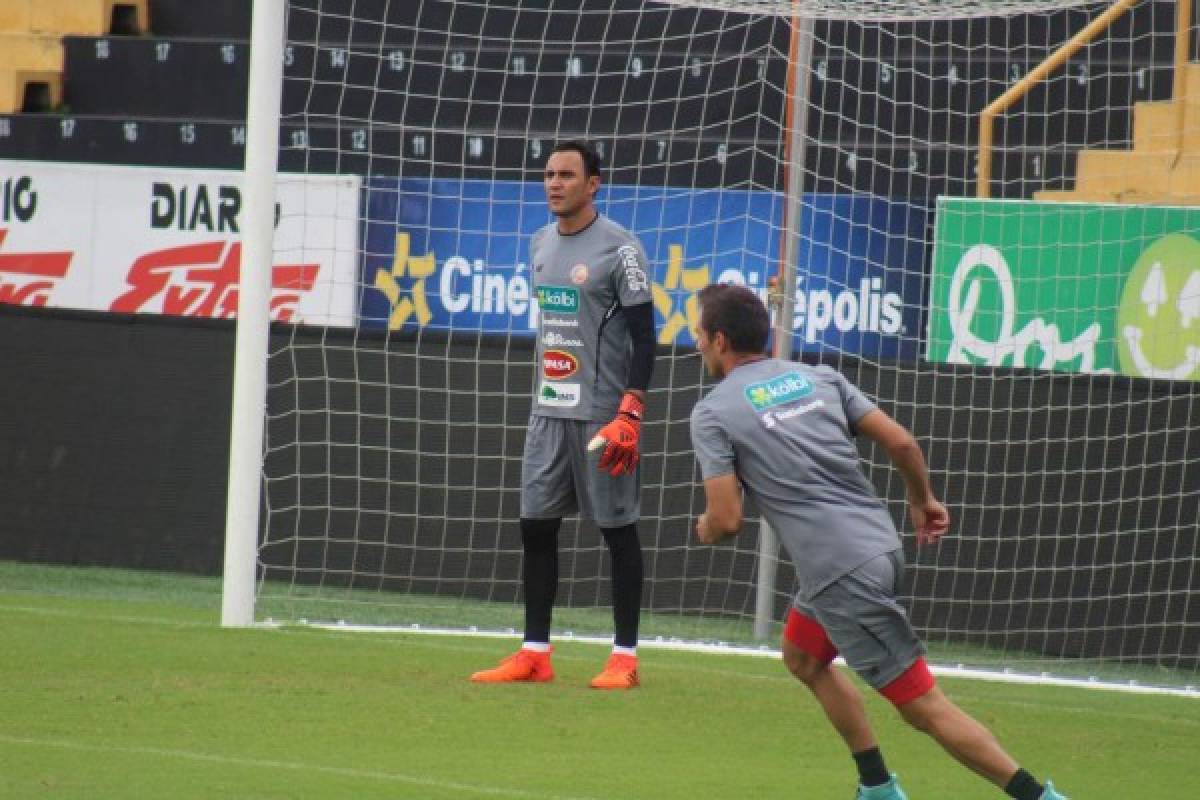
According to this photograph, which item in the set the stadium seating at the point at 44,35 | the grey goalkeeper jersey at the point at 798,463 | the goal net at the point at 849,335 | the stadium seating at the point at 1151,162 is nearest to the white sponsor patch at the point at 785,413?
the grey goalkeeper jersey at the point at 798,463

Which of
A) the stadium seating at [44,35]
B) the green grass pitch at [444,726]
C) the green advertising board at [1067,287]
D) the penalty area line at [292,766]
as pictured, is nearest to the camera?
the penalty area line at [292,766]

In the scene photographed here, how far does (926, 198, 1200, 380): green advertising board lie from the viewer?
11461 mm

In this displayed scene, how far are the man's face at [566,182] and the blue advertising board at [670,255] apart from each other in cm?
330

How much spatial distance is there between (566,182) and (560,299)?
450 mm

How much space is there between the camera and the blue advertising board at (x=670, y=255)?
12.8 m

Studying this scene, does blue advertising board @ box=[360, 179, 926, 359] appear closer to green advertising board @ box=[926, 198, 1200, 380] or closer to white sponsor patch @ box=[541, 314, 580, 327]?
green advertising board @ box=[926, 198, 1200, 380]

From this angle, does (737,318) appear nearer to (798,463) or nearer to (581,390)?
(798,463)

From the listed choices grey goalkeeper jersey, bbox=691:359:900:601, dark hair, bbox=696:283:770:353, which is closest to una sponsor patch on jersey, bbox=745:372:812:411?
grey goalkeeper jersey, bbox=691:359:900:601

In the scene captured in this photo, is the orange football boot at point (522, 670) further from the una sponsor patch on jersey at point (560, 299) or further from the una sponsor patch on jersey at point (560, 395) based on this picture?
the una sponsor patch on jersey at point (560, 299)

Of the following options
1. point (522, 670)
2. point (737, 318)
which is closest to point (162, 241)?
point (522, 670)

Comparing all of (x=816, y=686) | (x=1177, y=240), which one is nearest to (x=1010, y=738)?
(x=816, y=686)

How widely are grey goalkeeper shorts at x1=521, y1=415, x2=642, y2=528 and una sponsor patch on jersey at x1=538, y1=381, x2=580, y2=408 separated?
0.22 ft

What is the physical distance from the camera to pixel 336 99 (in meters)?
16.6

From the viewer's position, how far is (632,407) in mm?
8578
